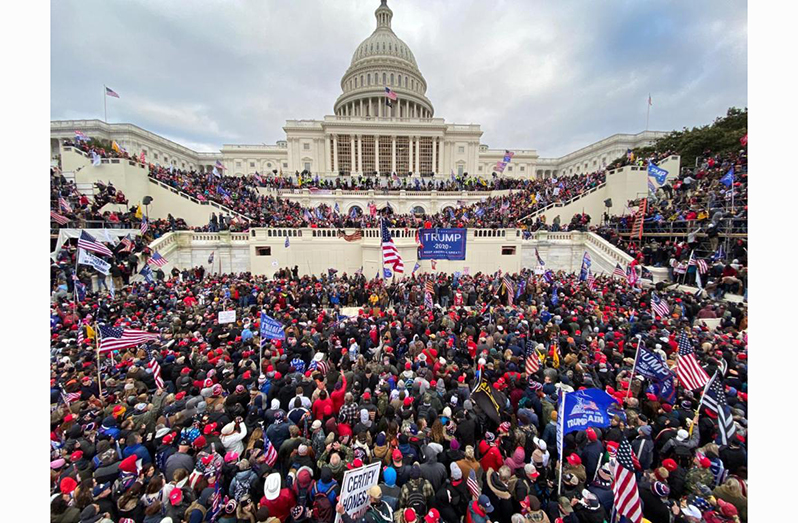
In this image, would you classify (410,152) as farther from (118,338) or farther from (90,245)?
(118,338)

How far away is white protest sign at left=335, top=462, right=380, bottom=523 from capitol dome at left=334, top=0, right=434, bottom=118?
2785 inches

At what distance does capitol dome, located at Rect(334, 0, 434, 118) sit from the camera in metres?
66.2

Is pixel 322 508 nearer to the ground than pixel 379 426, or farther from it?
nearer to the ground

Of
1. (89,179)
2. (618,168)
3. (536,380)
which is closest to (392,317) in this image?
(536,380)

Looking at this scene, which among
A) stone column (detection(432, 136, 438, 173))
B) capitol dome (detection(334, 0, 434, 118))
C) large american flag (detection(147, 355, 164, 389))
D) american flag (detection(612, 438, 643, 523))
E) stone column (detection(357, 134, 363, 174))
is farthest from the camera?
capitol dome (detection(334, 0, 434, 118))

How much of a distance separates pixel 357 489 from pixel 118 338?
22.6 feet

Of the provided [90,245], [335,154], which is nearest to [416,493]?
[90,245]

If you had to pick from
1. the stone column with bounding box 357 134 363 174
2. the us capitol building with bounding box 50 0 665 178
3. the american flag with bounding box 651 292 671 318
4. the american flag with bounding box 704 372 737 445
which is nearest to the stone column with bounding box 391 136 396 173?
the us capitol building with bounding box 50 0 665 178

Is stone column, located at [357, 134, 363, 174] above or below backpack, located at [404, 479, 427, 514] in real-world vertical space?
above

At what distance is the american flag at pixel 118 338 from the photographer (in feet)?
22.0

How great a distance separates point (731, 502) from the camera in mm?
3699

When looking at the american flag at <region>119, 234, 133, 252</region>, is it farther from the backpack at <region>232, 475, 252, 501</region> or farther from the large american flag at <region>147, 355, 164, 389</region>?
the backpack at <region>232, 475, 252, 501</region>

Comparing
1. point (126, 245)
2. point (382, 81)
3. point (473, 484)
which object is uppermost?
point (382, 81)

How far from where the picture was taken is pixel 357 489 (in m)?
3.84
